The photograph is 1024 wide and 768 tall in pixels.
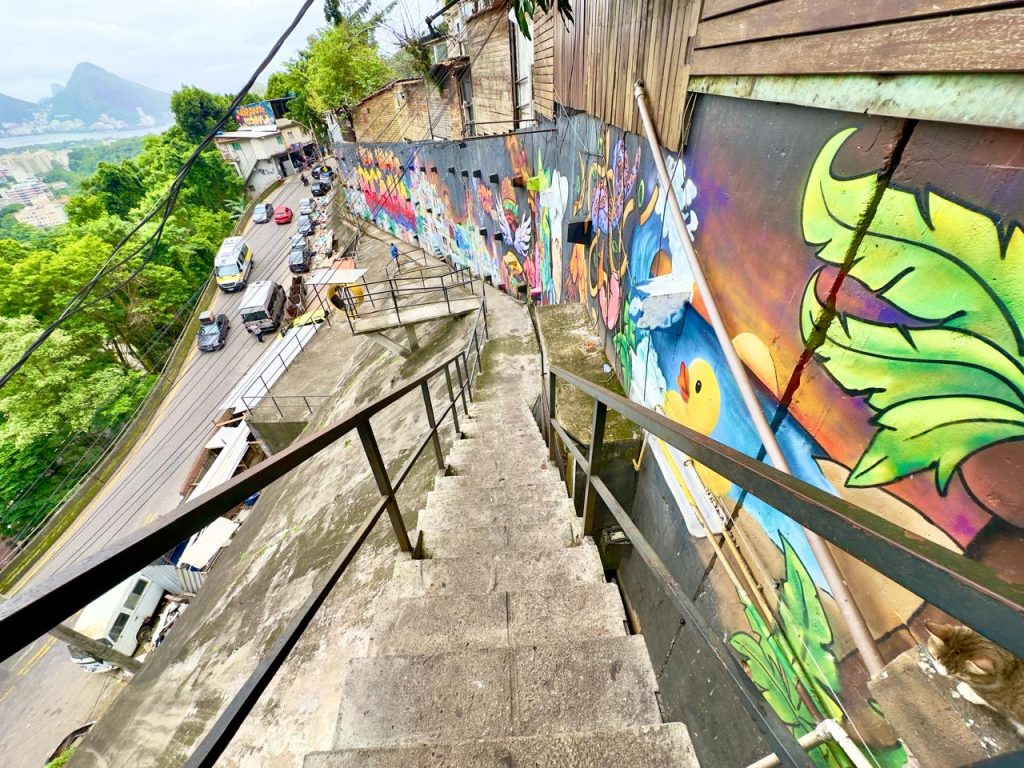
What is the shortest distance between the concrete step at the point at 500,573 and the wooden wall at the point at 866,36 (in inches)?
91.6

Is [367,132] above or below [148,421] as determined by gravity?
above

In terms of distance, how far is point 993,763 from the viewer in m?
0.58

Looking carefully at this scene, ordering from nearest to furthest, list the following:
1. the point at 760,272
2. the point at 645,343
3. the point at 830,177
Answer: the point at 830,177, the point at 760,272, the point at 645,343

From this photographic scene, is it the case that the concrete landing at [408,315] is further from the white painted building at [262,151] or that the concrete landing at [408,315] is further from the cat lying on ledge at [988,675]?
the white painted building at [262,151]

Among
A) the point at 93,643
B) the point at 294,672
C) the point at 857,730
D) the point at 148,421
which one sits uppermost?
the point at 857,730

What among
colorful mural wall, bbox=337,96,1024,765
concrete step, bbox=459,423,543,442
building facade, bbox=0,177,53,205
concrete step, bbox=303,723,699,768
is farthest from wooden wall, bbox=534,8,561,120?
building facade, bbox=0,177,53,205

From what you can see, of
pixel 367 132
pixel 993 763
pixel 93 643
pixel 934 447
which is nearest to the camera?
pixel 993 763

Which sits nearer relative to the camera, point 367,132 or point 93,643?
point 93,643

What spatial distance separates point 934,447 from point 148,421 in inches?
929

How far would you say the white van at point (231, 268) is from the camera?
2462cm

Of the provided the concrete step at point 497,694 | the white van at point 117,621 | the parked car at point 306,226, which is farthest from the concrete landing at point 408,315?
the parked car at point 306,226

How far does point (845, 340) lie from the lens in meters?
1.59

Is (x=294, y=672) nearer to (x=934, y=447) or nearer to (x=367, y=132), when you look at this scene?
(x=934, y=447)

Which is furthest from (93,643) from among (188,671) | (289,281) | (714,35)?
(289,281)
